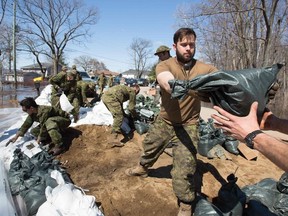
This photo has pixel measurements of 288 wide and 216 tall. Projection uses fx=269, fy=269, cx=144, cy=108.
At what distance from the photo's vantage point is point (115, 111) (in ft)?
17.1

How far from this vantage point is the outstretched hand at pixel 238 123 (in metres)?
1.45

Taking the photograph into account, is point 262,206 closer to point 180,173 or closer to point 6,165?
point 180,173

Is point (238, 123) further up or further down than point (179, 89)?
further down

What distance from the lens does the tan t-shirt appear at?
270 centimetres

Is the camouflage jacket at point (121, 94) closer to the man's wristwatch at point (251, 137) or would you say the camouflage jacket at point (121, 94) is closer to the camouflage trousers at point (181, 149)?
the camouflage trousers at point (181, 149)

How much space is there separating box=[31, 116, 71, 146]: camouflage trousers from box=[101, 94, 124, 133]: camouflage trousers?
0.93 meters

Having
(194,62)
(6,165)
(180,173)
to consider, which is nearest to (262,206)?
(180,173)

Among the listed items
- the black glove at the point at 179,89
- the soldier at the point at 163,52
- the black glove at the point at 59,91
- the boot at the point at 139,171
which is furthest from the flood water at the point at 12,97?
the black glove at the point at 179,89

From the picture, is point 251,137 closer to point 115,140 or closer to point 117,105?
point 115,140

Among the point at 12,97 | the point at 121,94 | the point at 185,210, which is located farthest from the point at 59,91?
the point at 12,97

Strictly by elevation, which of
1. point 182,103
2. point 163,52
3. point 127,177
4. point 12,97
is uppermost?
point 163,52

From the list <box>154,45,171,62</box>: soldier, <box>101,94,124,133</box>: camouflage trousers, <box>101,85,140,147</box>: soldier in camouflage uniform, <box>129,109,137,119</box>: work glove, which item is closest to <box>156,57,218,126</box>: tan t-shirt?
<box>154,45,171,62</box>: soldier

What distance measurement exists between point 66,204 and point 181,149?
1.23 meters

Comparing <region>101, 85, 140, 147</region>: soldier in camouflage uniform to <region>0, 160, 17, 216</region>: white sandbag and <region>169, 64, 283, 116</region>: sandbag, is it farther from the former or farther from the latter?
<region>169, 64, 283, 116</region>: sandbag
